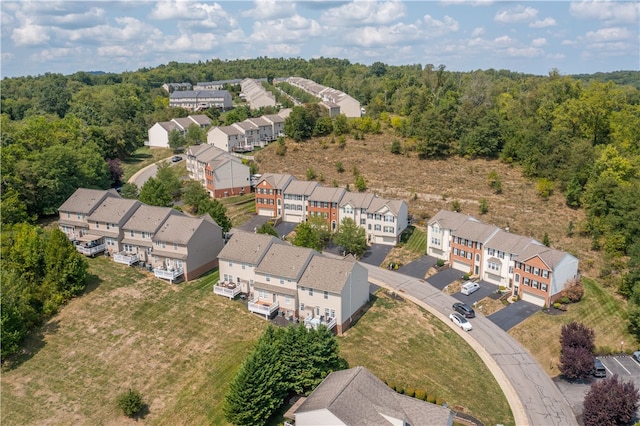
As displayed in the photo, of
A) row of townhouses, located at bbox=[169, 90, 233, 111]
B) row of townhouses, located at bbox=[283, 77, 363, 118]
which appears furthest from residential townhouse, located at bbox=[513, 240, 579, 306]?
row of townhouses, located at bbox=[169, 90, 233, 111]

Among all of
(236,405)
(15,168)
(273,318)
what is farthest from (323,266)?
(15,168)

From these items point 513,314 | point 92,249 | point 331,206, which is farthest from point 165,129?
point 513,314

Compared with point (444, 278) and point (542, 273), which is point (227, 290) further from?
point (542, 273)

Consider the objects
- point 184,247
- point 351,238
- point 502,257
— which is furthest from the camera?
point 351,238

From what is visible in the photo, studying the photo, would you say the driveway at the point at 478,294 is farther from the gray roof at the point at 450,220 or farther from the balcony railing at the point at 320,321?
the balcony railing at the point at 320,321

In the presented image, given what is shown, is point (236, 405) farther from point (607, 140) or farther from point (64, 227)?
point (607, 140)

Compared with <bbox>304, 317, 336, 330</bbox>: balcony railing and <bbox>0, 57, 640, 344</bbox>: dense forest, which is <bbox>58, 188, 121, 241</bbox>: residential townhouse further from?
<bbox>304, 317, 336, 330</bbox>: balcony railing
